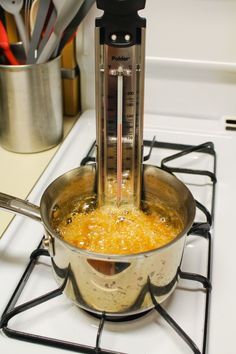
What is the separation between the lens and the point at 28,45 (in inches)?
32.9

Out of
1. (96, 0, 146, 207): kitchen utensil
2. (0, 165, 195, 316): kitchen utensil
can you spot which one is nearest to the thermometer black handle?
(96, 0, 146, 207): kitchen utensil

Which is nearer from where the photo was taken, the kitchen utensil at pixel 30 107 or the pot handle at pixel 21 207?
the pot handle at pixel 21 207

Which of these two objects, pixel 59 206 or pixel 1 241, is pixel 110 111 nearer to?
pixel 59 206

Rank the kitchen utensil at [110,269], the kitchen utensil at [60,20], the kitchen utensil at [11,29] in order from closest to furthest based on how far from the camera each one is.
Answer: the kitchen utensil at [110,269], the kitchen utensil at [60,20], the kitchen utensil at [11,29]

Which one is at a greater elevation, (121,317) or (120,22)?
(120,22)

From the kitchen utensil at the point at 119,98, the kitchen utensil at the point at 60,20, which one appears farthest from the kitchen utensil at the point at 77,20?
the kitchen utensil at the point at 119,98

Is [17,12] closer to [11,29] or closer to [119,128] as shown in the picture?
[11,29]

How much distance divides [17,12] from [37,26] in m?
0.05

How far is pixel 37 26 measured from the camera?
793mm

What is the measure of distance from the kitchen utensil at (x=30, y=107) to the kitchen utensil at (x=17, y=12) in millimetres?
67

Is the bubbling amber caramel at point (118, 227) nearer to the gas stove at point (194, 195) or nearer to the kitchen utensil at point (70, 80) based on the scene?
the gas stove at point (194, 195)

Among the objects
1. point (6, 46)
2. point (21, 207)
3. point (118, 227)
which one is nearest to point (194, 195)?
point (118, 227)

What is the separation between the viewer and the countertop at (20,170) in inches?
30.7

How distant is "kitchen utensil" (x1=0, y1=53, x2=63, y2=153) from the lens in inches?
31.8
